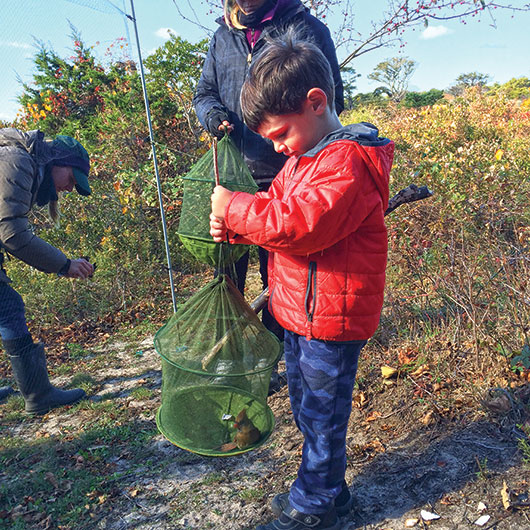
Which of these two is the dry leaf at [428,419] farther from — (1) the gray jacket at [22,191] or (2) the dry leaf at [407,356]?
(1) the gray jacket at [22,191]

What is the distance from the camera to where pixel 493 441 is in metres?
2.29

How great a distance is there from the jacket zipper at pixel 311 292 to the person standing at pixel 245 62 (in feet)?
3.44

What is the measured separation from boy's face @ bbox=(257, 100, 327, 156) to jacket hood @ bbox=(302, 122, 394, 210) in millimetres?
67

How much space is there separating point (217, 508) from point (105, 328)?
287cm

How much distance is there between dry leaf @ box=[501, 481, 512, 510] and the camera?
1.91 m

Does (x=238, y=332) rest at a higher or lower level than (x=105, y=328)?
higher

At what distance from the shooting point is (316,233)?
149 centimetres

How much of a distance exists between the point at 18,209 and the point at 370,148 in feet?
6.99

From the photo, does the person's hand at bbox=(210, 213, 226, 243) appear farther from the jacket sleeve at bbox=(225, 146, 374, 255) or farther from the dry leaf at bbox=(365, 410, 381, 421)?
the dry leaf at bbox=(365, 410, 381, 421)

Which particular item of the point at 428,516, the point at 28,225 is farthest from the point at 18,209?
the point at 428,516

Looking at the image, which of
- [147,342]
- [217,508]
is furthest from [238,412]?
[147,342]

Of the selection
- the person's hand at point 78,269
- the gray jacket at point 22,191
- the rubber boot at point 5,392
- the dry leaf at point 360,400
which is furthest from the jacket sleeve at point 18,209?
the dry leaf at point 360,400

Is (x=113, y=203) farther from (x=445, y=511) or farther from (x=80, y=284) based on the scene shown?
(x=445, y=511)

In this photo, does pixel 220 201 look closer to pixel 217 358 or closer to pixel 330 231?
pixel 330 231
